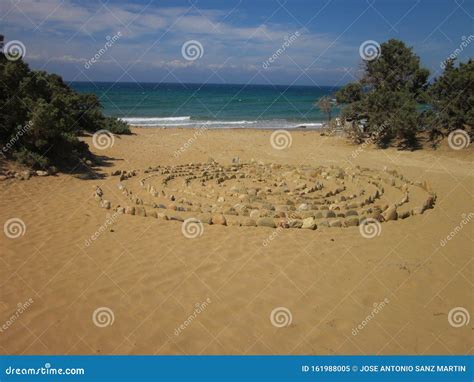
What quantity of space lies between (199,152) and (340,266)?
11.9m

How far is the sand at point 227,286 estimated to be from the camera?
14.2ft

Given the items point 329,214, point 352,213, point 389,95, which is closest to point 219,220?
point 329,214

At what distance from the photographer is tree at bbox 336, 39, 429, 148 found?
17.3 metres

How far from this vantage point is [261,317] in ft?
15.5

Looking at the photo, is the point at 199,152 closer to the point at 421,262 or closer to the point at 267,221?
the point at 267,221

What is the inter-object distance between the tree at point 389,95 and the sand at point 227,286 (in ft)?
29.4

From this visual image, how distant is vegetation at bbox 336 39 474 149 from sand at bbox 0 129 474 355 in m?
8.86

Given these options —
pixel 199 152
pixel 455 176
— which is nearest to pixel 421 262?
pixel 455 176

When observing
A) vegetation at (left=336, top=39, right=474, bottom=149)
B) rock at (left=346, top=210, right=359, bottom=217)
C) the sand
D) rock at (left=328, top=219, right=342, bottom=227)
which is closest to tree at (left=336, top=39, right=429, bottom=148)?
vegetation at (left=336, top=39, right=474, bottom=149)

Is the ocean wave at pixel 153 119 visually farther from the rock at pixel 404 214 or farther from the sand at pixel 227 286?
the rock at pixel 404 214

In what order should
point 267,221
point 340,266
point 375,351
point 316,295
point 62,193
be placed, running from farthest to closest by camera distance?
point 62,193
point 267,221
point 340,266
point 316,295
point 375,351

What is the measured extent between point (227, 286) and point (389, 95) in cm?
1491

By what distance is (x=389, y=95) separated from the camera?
1756cm

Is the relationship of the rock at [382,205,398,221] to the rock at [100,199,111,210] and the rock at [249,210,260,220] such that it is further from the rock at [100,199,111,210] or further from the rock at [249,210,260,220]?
the rock at [100,199,111,210]
